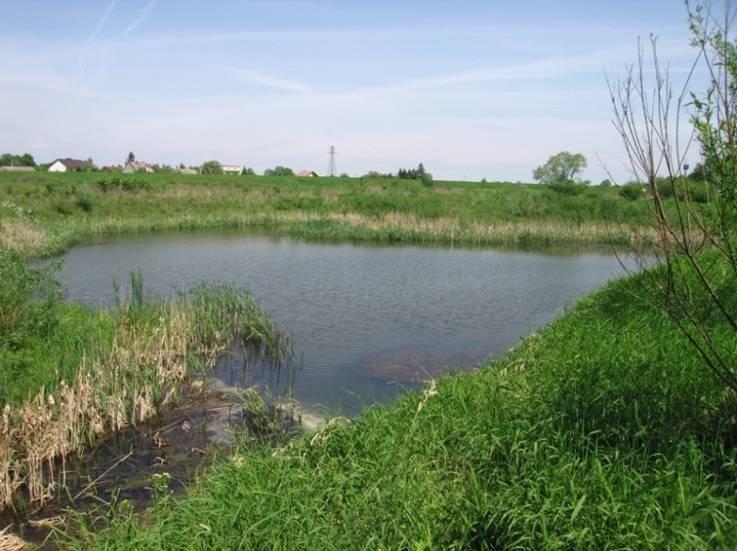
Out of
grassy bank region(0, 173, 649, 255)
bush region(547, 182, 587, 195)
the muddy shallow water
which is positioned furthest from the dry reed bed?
bush region(547, 182, 587, 195)

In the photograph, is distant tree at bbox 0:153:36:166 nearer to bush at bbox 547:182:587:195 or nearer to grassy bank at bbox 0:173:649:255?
grassy bank at bbox 0:173:649:255

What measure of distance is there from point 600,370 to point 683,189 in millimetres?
2899

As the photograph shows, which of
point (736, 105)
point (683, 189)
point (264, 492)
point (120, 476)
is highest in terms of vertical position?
point (736, 105)

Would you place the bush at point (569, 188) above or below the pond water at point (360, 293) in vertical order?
above

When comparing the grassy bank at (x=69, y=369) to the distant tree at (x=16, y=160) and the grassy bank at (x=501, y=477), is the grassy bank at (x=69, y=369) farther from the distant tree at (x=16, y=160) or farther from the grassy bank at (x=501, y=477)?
the distant tree at (x=16, y=160)

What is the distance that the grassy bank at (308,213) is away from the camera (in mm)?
31391

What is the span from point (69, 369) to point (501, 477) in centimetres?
571

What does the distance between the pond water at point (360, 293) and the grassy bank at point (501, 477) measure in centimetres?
185

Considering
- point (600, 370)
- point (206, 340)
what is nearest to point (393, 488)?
point (600, 370)

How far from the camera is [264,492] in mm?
4512

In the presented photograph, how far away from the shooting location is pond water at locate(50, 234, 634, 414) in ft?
34.9

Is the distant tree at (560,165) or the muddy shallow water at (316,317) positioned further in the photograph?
the distant tree at (560,165)

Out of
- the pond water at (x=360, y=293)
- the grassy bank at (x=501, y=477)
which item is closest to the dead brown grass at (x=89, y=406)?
the pond water at (x=360, y=293)

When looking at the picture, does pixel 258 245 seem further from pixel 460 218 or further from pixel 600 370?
pixel 600 370
